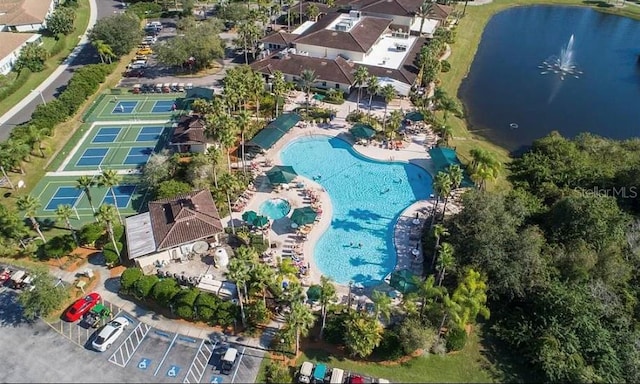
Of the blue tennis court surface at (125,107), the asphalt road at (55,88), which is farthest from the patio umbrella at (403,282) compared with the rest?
the asphalt road at (55,88)

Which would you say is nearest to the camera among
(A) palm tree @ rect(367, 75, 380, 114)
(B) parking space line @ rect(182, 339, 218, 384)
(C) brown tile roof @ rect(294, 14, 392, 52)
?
(B) parking space line @ rect(182, 339, 218, 384)

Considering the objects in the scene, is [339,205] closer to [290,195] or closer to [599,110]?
[290,195]

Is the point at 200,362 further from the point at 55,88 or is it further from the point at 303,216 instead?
the point at 55,88

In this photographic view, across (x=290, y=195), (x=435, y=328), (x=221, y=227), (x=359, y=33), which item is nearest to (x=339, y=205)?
(x=290, y=195)

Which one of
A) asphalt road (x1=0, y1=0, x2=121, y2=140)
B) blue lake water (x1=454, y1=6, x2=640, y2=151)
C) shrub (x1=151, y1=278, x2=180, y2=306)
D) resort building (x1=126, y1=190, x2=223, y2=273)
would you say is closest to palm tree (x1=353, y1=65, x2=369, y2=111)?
blue lake water (x1=454, y1=6, x2=640, y2=151)

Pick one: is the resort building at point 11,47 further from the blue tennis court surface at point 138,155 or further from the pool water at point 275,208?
the pool water at point 275,208

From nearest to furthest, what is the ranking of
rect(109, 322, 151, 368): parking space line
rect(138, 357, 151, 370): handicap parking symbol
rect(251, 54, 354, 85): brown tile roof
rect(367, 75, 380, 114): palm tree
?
rect(138, 357, 151, 370): handicap parking symbol → rect(109, 322, 151, 368): parking space line → rect(367, 75, 380, 114): palm tree → rect(251, 54, 354, 85): brown tile roof

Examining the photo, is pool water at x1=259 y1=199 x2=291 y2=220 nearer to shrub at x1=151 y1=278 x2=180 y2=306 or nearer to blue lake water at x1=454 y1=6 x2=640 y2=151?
shrub at x1=151 y1=278 x2=180 y2=306
